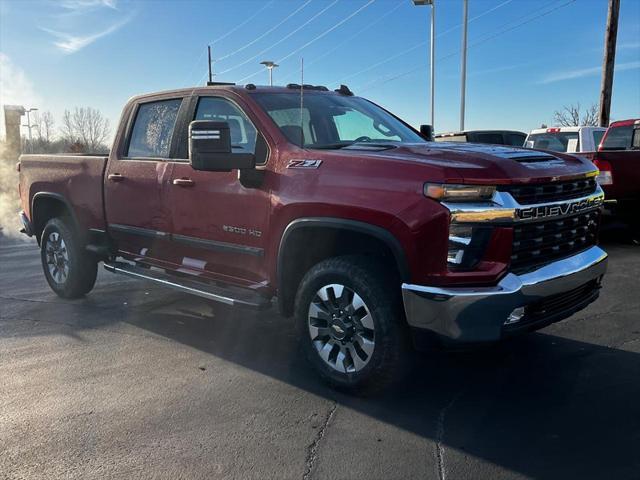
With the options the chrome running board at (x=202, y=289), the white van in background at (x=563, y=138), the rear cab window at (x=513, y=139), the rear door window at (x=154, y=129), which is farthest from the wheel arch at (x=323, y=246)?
the rear cab window at (x=513, y=139)

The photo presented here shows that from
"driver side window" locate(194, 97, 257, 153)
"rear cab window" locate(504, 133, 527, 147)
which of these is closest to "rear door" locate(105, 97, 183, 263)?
"driver side window" locate(194, 97, 257, 153)

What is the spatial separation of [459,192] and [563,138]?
9.63m

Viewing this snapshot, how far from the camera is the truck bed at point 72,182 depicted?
5719 mm

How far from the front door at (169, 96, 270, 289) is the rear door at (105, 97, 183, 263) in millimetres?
220

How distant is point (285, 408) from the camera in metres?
3.57

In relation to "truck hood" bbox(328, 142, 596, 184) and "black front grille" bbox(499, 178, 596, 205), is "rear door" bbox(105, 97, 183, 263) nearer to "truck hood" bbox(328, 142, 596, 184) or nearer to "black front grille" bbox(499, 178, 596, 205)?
"truck hood" bbox(328, 142, 596, 184)

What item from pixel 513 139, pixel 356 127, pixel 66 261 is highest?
pixel 513 139

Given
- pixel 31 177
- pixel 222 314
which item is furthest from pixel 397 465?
pixel 31 177

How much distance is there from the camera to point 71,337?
5004 millimetres

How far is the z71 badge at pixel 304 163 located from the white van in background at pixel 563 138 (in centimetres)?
862

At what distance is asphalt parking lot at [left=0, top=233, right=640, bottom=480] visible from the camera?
292 cm

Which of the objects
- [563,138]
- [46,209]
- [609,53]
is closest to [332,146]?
[46,209]

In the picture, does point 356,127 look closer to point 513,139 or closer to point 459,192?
point 459,192

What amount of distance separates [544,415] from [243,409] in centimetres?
180
